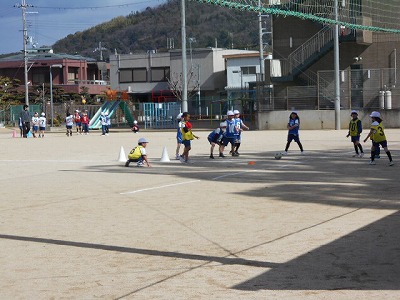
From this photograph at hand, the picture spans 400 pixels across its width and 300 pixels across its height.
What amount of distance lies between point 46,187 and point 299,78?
3990 cm

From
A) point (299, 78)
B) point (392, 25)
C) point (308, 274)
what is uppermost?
point (392, 25)

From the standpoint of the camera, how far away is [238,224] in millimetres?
13133

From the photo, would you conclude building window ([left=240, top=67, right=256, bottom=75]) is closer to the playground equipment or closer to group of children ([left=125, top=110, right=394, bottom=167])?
the playground equipment

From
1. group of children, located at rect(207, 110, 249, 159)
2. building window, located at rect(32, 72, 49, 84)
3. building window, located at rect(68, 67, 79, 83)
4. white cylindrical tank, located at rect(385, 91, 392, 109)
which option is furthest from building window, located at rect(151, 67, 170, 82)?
group of children, located at rect(207, 110, 249, 159)

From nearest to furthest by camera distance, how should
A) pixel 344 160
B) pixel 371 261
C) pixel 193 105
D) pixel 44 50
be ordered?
pixel 371 261
pixel 344 160
pixel 193 105
pixel 44 50

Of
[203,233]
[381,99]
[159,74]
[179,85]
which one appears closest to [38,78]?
[159,74]

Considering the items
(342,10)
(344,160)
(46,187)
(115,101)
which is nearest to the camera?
(46,187)

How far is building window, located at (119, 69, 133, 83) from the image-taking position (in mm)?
100125

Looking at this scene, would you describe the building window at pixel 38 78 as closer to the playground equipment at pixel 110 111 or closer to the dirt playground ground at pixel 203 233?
the playground equipment at pixel 110 111

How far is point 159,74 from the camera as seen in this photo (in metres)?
99.1

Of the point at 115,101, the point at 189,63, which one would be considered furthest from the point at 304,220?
the point at 189,63

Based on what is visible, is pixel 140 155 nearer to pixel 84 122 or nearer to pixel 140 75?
pixel 84 122

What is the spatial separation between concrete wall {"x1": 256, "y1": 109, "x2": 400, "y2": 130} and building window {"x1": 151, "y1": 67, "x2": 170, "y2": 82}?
4544 cm

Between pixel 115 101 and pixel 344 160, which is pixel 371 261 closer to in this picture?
pixel 344 160
